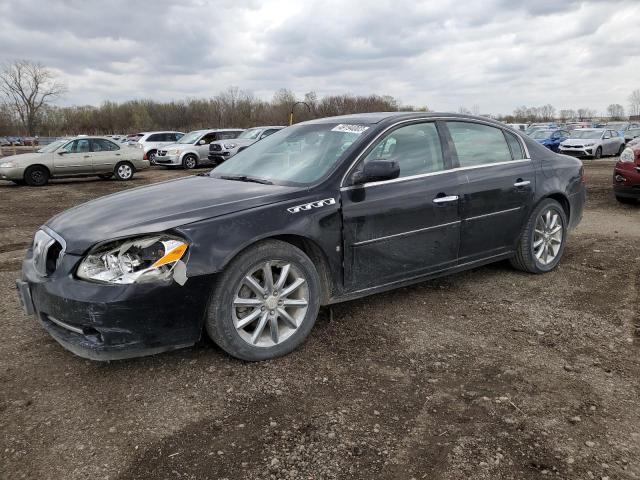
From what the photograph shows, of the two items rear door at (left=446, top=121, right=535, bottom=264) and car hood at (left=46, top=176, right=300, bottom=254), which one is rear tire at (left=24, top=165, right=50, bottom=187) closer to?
car hood at (left=46, top=176, right=300, bottom=254)

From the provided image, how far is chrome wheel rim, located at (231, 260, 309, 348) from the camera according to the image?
317cm

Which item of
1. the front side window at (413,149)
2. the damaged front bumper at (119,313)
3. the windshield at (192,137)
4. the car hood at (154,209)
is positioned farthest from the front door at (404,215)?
the windshield at (192,137)

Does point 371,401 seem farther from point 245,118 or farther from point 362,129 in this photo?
point 245,118

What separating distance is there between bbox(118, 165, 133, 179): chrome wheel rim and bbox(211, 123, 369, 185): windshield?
13.8m

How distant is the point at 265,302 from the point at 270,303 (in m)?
0.04

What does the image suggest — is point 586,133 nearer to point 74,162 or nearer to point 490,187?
point 74,162

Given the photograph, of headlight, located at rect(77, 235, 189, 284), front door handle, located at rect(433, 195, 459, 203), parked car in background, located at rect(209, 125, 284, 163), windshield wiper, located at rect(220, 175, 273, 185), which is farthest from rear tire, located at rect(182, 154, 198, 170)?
headlight, located at rect(77, 235, 189, 284)

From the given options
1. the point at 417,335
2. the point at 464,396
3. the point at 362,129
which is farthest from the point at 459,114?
the point at 464,396

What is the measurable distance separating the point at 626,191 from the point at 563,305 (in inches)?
227

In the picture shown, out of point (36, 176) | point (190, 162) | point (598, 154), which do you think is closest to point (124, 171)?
point (36, 176)

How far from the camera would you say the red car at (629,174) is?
8508mm

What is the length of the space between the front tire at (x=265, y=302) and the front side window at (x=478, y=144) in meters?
1.82

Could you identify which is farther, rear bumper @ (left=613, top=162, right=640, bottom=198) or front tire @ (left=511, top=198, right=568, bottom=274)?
rear bumper @ (left=613, top=162, right=640, bottom=198)

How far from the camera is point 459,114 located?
15.0ft
